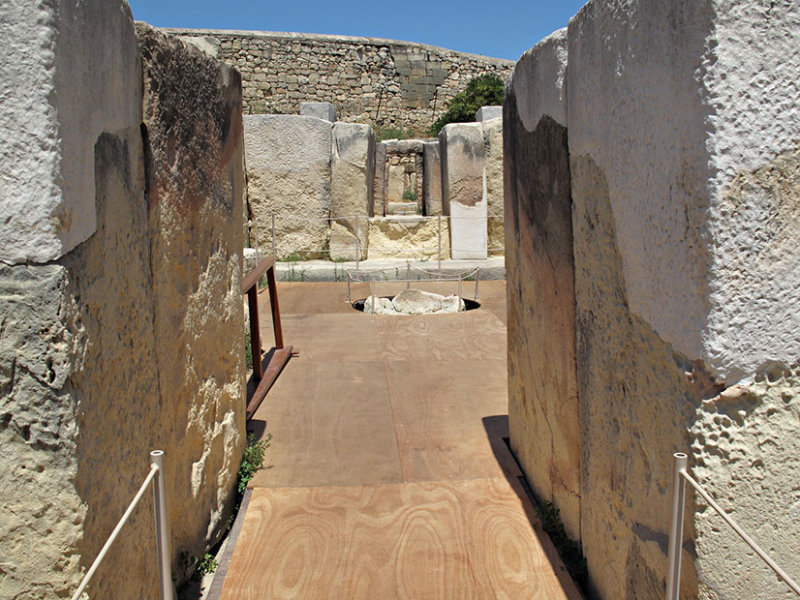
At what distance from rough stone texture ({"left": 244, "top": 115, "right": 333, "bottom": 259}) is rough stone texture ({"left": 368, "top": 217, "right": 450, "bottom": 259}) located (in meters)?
0.84

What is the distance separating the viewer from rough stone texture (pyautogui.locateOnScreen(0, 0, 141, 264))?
50.3 inches

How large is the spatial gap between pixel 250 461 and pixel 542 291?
5.10 feet

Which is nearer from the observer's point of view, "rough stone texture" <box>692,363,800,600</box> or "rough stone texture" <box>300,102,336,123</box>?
"rough stone texture" <box>692,363,800,600</box>

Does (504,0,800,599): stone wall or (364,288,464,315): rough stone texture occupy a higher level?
(504,0,800,599): stone wall

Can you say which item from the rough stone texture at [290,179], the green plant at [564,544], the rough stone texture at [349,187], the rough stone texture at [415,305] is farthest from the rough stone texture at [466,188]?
the green plant at [564,544]

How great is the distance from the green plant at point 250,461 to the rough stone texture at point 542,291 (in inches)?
48.4

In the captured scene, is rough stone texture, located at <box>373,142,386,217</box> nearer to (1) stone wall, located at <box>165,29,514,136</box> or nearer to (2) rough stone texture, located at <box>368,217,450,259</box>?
(2) rough stone texture, located at <box>368,217,450,259</box>

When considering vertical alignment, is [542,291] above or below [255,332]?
above

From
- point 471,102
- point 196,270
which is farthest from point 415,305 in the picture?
point 471,102

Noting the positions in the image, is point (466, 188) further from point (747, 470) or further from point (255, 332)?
point (747, 470)

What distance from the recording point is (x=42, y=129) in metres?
1.30

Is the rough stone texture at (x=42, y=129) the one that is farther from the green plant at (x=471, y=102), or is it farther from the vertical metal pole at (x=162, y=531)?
the green plant at (x=471, y=102)

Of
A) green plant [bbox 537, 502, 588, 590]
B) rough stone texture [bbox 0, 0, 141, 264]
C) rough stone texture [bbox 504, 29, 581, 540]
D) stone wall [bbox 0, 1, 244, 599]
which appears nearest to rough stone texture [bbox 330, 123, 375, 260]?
rough stone texture [bbox 504, 29, 581, 540]

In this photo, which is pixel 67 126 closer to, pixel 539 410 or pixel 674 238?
pixel 674 238
